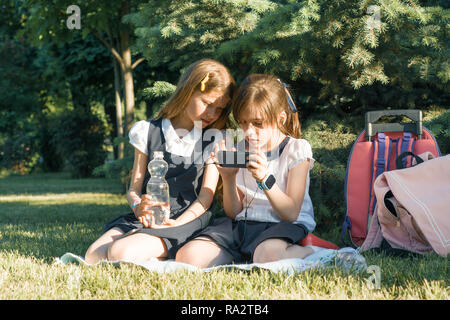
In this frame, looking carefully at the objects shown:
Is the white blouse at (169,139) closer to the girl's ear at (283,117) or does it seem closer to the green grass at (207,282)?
the girl's ear at (283,117)

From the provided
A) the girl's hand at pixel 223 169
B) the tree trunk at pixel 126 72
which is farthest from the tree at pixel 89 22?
the girl's hand at pixel 223 169

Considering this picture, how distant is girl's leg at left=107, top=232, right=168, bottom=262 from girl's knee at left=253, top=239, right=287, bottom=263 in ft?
1.89

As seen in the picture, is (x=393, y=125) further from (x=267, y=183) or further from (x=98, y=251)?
(x=98, y=251)

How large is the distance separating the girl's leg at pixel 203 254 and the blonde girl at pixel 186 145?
159 millimetres

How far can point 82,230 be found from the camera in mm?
4113

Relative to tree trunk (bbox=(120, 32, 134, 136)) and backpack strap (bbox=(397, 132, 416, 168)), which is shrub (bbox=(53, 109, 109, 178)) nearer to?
tree trunk (bbox=(120, 32, 134, 136))

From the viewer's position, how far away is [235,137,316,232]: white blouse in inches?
112

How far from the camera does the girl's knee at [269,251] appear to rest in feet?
8.36

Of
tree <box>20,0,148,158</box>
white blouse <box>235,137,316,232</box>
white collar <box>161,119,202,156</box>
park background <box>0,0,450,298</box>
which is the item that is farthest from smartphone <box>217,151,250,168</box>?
tree <box>20,0,148,158</box>

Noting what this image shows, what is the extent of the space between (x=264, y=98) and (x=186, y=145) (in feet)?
2.11

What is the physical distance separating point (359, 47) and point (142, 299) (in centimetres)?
229

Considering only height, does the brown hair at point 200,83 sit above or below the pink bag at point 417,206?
above

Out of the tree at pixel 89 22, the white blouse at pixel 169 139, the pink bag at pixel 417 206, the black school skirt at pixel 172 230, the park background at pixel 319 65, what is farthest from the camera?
the tree at pixel 89 22
